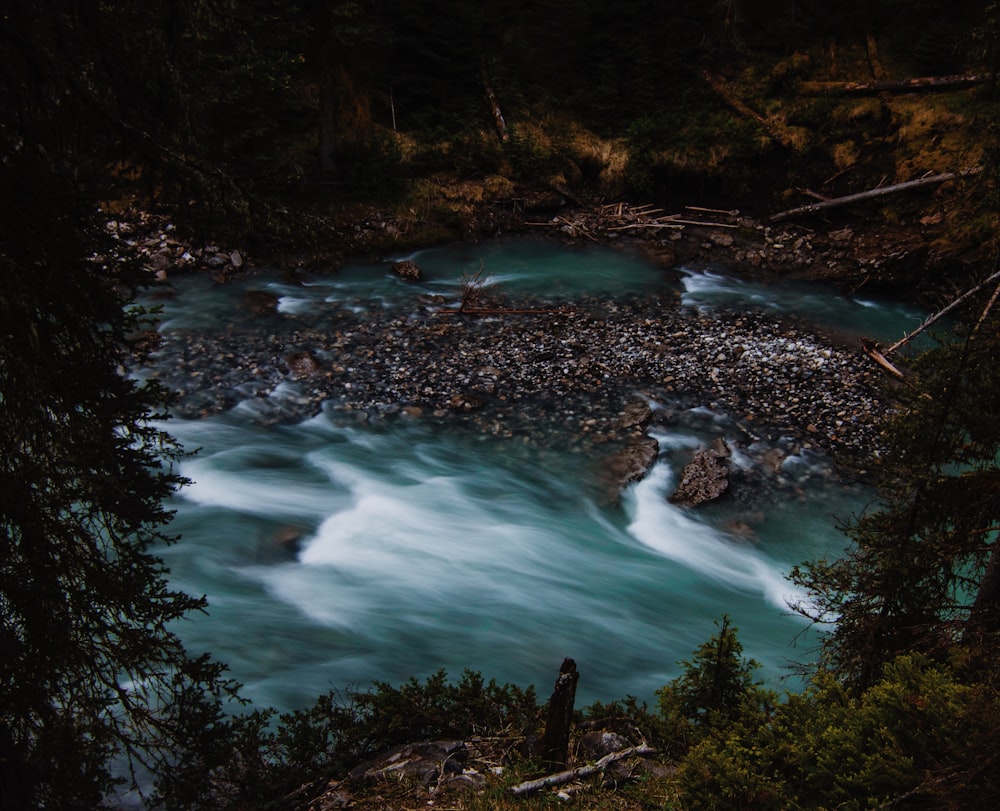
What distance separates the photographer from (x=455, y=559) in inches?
415

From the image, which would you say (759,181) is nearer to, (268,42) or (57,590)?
(268,42)

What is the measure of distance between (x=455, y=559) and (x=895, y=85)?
66.3ft

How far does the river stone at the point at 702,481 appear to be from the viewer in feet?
36.8

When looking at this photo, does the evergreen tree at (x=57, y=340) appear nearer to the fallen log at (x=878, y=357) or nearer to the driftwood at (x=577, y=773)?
the driftwood at (x=577, y=773)

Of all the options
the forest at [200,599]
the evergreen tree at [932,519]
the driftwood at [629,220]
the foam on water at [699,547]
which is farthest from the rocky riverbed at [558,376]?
the driftwood at [629,220]

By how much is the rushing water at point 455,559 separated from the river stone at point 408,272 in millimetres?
5892

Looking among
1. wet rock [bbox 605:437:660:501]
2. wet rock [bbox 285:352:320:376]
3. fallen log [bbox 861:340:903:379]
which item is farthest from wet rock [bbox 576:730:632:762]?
fallen log [bbox 861:340:903:379]

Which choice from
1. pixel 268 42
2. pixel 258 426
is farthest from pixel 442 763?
pixel 268 42

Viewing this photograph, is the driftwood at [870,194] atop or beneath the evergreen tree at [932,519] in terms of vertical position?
atop

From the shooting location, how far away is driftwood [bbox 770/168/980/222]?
61.3ft

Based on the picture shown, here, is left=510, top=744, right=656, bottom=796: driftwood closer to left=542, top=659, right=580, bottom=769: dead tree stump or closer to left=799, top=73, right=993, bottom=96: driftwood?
left=542, top=659, right=580, bottom=769: dead tree stump

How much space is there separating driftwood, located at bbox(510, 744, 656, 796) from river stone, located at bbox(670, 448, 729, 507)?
5.78 metres

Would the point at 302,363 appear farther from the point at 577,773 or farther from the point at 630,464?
the point at 577,773

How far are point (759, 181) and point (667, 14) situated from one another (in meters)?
7.18
